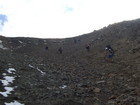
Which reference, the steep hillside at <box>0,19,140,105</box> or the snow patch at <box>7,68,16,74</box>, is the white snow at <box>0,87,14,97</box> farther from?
the snow patch at <box>7,68,16,74</box>

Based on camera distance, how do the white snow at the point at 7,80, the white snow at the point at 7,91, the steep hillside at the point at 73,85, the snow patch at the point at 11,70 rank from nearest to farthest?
the steep hillside at the point at 73,85, the white snow at the point at 7,91, the white snow at the point at 7,80, the snow patch at the point at 11,70

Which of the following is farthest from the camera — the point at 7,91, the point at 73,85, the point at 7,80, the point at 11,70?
Result: the point at 11,70

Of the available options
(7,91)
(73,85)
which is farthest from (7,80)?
(73,85)

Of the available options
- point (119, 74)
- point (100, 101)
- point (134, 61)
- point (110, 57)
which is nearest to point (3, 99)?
point (100, 101)

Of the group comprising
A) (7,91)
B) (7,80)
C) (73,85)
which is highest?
(7,80)

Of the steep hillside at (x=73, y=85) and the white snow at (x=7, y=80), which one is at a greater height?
the white snow at (x=7, y=80)

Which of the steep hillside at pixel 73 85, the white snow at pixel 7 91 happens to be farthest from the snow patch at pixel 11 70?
the white snow at pixel 7 91

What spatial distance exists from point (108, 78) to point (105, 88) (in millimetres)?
4096

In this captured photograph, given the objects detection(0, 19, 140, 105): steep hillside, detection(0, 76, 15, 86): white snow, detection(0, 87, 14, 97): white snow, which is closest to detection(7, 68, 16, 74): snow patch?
detection(0, 19, 140, 105): steep hillside

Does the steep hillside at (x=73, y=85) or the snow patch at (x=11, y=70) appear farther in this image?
the snow patch at (x=11, y=70)

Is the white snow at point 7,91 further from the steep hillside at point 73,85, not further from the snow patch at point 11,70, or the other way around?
the snow patch at point 11,70

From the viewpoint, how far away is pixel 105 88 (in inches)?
945

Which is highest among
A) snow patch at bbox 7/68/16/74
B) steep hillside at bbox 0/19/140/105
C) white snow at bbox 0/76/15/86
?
snow patch at bbox 7/68/16/74

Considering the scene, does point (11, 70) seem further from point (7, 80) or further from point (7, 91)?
point (7, 91)
